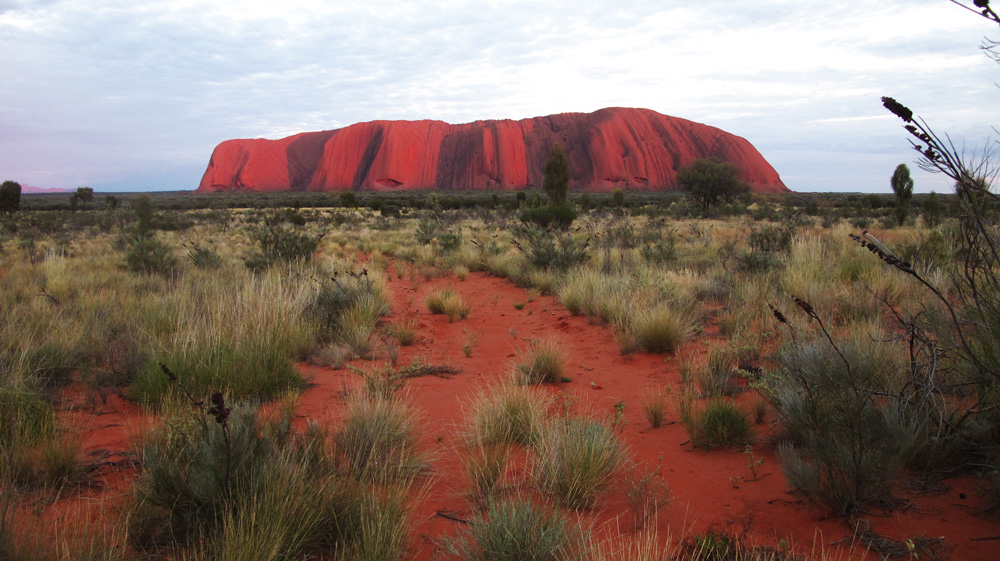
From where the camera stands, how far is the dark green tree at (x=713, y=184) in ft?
101

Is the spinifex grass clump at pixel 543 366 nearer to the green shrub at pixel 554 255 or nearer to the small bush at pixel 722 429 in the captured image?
the small bush at pixel 722 429

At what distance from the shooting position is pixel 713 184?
30531 mm

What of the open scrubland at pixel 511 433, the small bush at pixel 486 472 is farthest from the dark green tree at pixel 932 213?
the small bush at pixel 486 472

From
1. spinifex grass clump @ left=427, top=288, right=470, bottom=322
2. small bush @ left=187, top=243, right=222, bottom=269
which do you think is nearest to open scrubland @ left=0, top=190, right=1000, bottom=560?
spinifex grass clump @ left=427, top=288, right=470, bottom=322

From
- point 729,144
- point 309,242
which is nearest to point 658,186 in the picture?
point 729,144

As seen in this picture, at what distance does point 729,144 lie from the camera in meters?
92.2

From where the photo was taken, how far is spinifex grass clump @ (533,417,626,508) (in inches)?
95.8

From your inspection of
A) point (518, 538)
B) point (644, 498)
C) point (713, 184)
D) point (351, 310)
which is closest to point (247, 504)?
point (518, 538)

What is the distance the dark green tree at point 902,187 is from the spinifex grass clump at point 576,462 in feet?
63.3

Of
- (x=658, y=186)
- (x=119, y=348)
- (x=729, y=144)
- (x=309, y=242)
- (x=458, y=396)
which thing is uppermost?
(x=729, y=144)

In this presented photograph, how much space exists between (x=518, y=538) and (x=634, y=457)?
1269mm

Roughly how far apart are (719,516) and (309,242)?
30.4ft

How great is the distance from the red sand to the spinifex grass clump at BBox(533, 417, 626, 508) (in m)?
0.10

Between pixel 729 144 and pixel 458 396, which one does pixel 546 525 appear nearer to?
pixel 458 396
